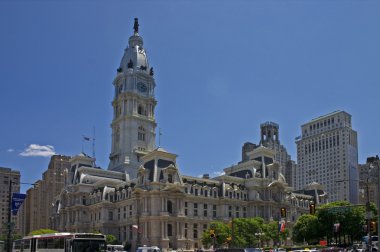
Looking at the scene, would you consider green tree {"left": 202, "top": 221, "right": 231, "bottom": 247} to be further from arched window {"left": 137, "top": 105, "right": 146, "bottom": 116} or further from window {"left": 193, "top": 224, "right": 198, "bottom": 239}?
arched window {"left": 137, "top": 105, "right": 146, "bottom": 116}

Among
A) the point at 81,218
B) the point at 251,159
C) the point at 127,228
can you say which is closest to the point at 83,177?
the point at 81,218

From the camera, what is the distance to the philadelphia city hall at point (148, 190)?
4988 inches

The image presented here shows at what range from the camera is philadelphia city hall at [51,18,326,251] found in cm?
12669

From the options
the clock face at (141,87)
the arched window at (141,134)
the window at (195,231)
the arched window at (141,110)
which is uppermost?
the clock face at (141,87)

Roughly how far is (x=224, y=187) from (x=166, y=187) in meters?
21.8

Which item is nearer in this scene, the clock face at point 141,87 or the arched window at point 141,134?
the arched window at point 141,134

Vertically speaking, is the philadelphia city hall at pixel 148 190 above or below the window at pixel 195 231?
above

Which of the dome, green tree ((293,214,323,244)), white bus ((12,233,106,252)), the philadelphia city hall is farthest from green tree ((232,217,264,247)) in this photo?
the dome

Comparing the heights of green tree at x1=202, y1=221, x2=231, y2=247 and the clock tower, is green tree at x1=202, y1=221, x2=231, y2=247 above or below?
below

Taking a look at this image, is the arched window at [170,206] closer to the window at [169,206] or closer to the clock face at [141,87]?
the window at [169,206]

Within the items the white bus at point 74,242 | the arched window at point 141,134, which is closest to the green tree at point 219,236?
the white bus at point 74,242

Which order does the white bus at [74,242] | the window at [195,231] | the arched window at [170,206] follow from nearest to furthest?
1. the white bus at [74,242]
2. the arched window at [170,206]
3. the window at [195,231]

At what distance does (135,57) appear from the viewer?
568 ft

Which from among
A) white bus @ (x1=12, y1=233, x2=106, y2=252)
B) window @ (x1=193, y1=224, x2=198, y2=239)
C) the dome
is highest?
the dome
